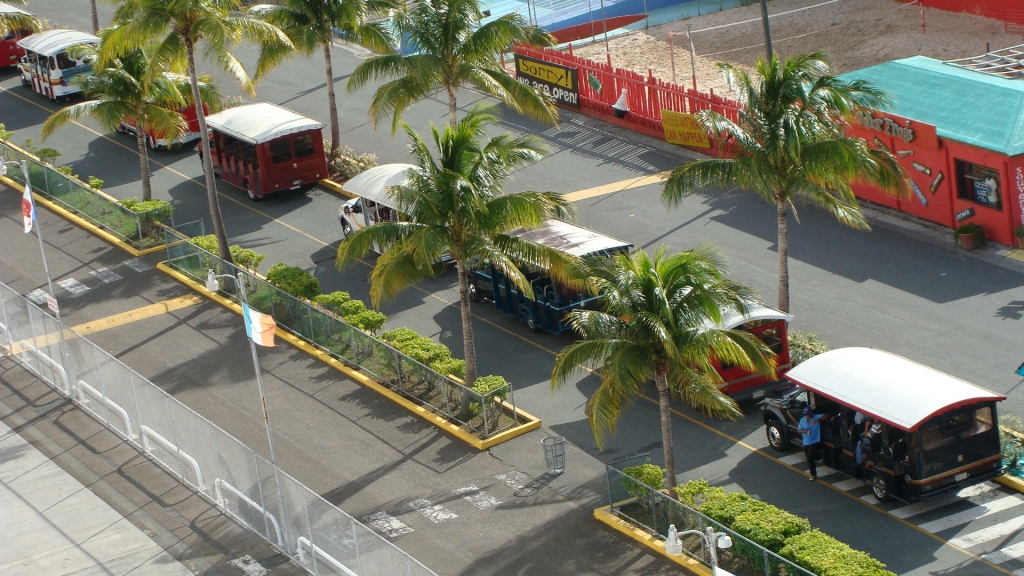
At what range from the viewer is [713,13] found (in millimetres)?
62188

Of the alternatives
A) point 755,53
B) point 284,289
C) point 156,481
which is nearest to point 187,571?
point 156,481

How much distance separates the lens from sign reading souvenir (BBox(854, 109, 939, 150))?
36.8 meters

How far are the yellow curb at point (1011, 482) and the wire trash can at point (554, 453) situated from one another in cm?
891

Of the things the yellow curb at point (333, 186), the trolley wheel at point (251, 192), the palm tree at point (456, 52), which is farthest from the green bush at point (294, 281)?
the trolley wheel at point (251, 192)

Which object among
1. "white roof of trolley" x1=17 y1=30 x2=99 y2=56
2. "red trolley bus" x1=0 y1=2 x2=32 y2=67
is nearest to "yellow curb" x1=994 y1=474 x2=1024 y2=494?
"white roof of trolley" x1=17 y1=30 x2=99 y2=56

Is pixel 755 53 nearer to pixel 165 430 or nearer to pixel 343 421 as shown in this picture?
pixel 343 421

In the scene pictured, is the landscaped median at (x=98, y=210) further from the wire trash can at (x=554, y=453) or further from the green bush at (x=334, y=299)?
the wire trash can at (x=554, y=453)

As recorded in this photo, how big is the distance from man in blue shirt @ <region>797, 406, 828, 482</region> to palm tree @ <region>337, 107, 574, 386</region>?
621 centimetres

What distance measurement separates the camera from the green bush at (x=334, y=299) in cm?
3456

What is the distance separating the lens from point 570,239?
33.8m

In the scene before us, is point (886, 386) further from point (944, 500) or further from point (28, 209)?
point (28, 209)

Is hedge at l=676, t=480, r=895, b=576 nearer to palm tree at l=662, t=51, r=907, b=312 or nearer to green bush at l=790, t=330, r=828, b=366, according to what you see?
green bush at l=790, t=330, r=828, b=366

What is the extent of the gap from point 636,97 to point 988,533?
25853 mm

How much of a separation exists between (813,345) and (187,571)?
15.3 m
